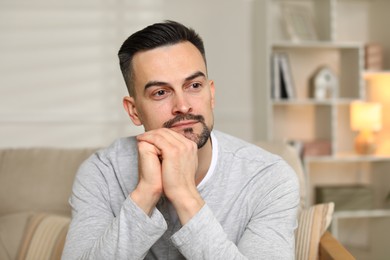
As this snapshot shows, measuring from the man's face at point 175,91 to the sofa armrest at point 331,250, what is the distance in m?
0.54

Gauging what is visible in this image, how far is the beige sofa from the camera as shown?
6.18 feet

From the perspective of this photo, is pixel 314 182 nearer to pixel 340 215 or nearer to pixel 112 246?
pixel 340 215

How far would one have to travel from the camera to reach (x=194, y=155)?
150 cm

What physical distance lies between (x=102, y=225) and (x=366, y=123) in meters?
2.71

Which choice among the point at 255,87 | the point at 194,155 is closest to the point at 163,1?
the point at 255,87

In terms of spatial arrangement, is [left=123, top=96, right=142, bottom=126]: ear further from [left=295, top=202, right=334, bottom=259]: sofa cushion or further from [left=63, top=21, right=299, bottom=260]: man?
[left=295, top=202, right=334, bottom=259]: sofa cushion

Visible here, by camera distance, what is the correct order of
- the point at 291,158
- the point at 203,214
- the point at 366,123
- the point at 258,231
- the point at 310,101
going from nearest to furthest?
the point at 203,214
the point at 258,231
the point at 291,158
the point at 310,101
the point at 366,123

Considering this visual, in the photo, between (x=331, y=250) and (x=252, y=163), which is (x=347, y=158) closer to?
(x=331, y=250)

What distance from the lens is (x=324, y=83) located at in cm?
395

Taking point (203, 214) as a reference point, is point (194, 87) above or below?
above

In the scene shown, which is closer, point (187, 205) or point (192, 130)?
point (187, 205)

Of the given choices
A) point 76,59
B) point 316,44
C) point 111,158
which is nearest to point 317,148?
point 316,44

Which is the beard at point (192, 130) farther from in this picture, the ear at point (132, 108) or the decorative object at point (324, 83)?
the decorative object at point (324, 83)

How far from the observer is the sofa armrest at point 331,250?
1.68 m
